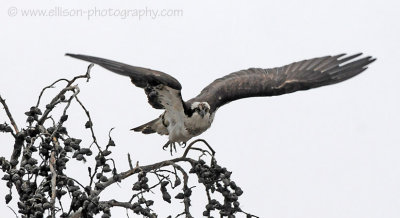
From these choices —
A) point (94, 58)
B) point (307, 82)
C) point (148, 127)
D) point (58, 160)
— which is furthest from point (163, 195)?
point (307, 82)

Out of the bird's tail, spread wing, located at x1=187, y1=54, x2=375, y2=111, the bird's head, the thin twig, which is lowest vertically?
the thin twig

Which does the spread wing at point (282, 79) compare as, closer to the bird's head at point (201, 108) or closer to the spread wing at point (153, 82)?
the bird's head at point (201, 108)

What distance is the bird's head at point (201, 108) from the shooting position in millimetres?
10455

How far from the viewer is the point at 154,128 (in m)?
11.3

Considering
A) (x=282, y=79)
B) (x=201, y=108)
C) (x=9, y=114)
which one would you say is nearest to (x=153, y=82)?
(x=201, y=108)

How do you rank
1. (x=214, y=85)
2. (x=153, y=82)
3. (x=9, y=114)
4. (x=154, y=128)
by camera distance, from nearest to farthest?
(x=9, y=114) < (x=153, y=82) < (x=154, y=128) < (x=214, y=85)

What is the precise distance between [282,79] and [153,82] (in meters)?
4.17

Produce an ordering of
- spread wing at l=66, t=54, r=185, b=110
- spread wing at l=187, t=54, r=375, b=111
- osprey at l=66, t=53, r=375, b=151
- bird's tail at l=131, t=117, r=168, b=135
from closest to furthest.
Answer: spread wing at l=66, t=54, r=185, b=110
osprey at l=66, t=53, r=375, b=151
bird's tail at l=131, t=117, r=168, b=135
spread wing at l=187, t=54, r=375, b=111

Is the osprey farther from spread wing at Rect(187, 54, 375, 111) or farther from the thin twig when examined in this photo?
the thin twig

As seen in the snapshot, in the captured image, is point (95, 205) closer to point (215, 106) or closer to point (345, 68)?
point (215, 106)

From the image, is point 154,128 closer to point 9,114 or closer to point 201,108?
point 201,108

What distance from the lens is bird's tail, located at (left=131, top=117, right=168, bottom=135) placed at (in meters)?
11.1

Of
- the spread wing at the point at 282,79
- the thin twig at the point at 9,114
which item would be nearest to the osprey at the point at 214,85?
the spread wing at the point at 282,79

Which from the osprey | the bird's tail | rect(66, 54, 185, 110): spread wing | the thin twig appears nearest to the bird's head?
the osprey
